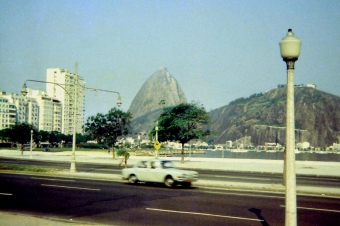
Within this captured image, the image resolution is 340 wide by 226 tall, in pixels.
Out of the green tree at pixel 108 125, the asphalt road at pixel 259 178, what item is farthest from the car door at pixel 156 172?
the green tree at pixel 108 125

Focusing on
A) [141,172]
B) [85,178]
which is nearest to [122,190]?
[141,172]

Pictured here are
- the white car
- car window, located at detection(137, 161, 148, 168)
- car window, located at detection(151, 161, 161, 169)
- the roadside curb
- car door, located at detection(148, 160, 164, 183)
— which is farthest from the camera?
car window, located at detection(137, 161, 148, 168)

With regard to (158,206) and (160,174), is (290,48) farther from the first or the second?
(160,174)

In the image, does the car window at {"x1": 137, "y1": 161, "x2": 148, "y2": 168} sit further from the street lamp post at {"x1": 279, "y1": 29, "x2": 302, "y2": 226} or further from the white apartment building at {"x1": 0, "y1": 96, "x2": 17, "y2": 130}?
the white apartment building at {"x1": 0, "y1": 96, "x2": 17, "y2": 130}

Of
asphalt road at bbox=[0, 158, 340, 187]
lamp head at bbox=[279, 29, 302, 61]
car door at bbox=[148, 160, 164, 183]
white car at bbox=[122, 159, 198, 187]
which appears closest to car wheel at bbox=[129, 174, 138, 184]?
white car at bbox=[122, 159, 198, 187]

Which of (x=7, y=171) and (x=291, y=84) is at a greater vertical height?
(x=291, y=84)

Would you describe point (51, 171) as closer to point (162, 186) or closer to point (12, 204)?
point (162, 186)
